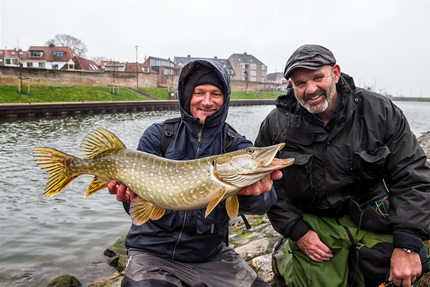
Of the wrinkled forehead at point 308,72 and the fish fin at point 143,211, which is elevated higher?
the wrinkled forehead at point 308,72

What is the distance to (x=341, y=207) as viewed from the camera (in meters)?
3.13

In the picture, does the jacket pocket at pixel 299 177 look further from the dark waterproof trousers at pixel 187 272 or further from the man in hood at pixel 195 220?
the dark waterproof trousers at pixel 187 272

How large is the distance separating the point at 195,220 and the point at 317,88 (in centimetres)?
168

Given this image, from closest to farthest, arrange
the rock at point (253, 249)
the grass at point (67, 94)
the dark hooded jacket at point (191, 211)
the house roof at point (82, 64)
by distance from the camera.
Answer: the dark hooded jacket at point (191, 211) → the rock at point (253, 249) → the grass at point (67, 94) → the house roof at point (82, 64)

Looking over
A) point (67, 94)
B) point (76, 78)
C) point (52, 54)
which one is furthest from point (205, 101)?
point (52, 54)

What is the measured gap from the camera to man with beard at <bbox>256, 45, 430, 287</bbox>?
288 cm

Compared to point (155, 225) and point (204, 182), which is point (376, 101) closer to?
point (204, 182)

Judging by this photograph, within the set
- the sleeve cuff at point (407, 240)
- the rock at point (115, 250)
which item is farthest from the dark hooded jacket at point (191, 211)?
the rock at point (115, 250)

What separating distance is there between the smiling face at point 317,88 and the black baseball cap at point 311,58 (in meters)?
0.06

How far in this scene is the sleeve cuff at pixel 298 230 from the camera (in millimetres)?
3084

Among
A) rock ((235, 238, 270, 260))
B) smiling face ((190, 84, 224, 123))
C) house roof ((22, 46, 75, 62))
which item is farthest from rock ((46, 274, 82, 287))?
house roof ((22, 46, 75, 62))

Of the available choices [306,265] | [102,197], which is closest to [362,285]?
[306,265]

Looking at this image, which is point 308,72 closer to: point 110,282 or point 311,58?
point 311,58

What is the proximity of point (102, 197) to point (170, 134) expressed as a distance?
20.3 feet
